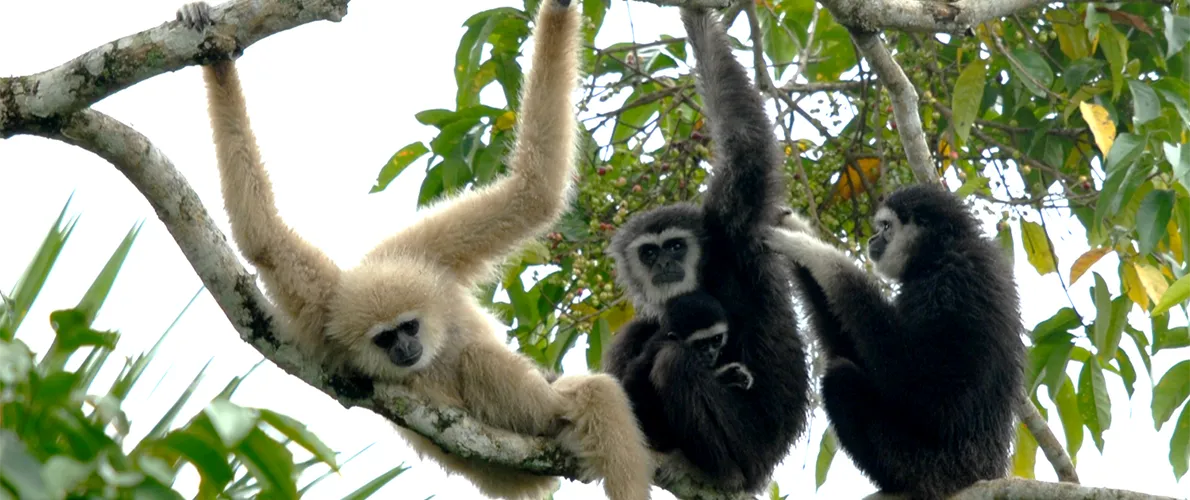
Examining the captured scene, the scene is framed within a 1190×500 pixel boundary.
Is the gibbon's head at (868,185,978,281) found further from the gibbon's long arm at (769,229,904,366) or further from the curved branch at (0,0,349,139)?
the curved branch at (0,0,349,139)

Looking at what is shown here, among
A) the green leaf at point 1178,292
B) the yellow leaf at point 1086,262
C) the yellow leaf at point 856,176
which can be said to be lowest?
the green leaf at point 1178,292

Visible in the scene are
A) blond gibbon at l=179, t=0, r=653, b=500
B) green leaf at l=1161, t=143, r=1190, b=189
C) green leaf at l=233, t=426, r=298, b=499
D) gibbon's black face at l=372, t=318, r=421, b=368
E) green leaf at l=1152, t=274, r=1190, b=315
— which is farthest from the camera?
gibbon's black face at l=372, t=318, r=421, b=368

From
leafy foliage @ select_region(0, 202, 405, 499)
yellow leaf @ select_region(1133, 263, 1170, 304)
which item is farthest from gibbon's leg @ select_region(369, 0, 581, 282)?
leafy foliage @ select_region(0, 202, 405, 499)

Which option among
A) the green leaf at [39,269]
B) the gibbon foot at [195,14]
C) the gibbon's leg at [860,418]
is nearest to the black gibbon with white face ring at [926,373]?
the gibbon's leg at [860,418]

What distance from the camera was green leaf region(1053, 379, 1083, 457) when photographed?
6.23 metres

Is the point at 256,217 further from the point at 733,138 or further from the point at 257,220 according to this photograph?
the point at 733,138

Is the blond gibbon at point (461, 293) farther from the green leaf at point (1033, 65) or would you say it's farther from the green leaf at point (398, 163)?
the green leaf at point (1033, 65)

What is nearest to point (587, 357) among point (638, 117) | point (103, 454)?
point (638, 117)

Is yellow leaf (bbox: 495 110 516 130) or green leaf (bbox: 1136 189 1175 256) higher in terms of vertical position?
yellow leaf (bbox: 495 110 516 130)

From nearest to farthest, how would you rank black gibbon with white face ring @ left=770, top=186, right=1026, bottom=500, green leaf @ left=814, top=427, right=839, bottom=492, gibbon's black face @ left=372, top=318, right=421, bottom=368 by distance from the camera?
1. gibbon's black face @ left=372, top=318, right=421, bottom=368
2. black gibbon with white face ring @ left=770, top=186, right=1026, bottom=500
3. green leaf @ left=814, top=427, right=839, bottom=492

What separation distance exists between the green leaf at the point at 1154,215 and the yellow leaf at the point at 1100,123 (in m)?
0.51

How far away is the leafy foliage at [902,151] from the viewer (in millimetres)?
5836

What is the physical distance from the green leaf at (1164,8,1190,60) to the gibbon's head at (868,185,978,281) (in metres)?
1.23

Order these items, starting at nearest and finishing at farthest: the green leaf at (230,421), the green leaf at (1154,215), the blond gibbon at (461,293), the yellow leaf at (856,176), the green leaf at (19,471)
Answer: the green leaf at (19,471) → the green leaf at (230,421) → the blond gibbon at (461,293) → the green leaf at (1154,215) → the yellow leaf at (856,176)
